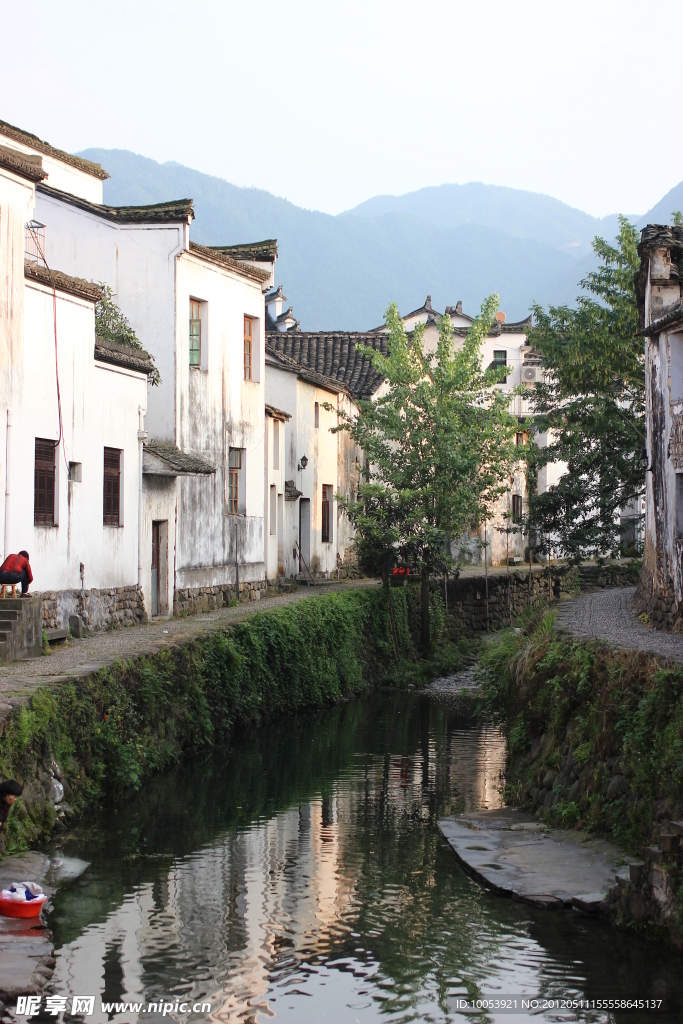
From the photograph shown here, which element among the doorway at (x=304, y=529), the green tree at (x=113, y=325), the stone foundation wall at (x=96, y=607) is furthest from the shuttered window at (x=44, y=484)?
the doorway at (x=304, y=529)

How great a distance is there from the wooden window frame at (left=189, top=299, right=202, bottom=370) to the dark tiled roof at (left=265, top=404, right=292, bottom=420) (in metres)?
4.19

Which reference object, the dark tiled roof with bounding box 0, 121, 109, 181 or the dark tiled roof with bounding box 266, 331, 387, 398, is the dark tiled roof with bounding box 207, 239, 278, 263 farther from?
the dark tiled roof with bounding box 266, 331, 387, 398

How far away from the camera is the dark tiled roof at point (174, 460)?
72.0 feet

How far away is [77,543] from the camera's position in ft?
62.0

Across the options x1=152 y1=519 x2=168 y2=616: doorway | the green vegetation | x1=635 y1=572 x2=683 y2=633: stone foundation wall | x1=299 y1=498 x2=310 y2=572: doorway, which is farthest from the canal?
A: x1=299 y1=498 x2=310 y2=572: doorway

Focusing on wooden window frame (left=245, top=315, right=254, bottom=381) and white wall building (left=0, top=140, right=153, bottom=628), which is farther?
wooden window frame (left=245, top=315, right=254, bottom=381)

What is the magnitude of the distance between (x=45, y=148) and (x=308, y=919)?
1772 centimetres

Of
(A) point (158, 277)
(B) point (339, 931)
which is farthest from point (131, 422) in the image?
(B) point (339, 931)

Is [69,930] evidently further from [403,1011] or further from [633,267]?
[633,267]

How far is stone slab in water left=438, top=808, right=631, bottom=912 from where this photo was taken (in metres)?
10.3

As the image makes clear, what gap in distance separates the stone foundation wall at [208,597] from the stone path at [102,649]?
35 cm

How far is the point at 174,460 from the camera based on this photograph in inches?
880

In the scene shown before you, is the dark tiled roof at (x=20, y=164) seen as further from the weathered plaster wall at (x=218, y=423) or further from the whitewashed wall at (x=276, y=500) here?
the whitewashed wall at (x=276, y=500)

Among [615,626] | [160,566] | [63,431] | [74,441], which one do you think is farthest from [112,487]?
[615,626]
